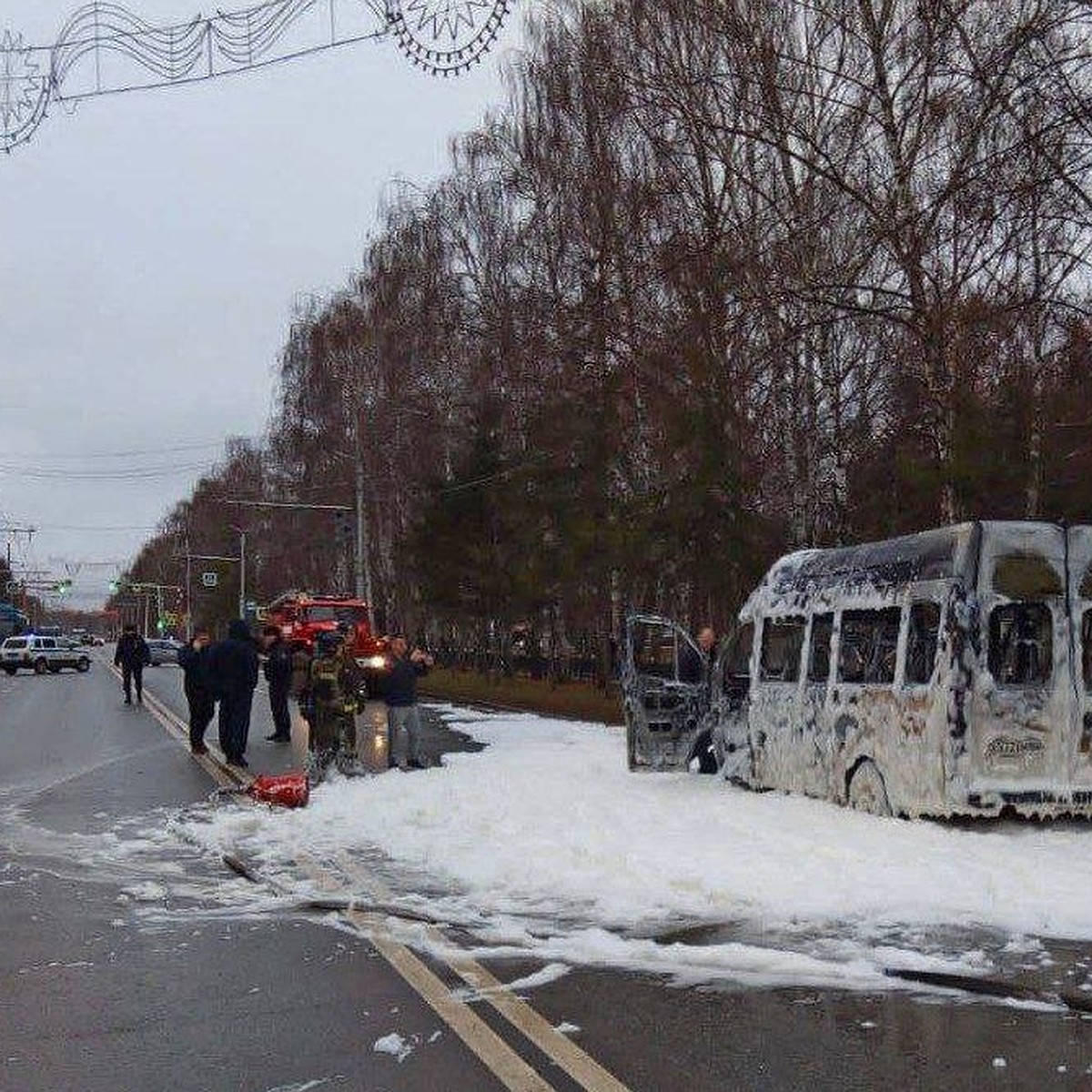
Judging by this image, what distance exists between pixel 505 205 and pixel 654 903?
33821mm

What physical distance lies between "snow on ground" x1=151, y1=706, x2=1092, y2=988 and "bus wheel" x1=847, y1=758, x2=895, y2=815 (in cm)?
19

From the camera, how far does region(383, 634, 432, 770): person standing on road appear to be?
621 inches

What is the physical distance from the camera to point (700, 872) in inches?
345

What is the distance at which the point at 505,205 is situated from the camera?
40031mm

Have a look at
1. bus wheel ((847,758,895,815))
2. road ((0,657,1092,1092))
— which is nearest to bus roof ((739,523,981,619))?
bus wheel ((847,758,895,815))

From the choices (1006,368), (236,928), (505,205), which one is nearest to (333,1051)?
(236,928)

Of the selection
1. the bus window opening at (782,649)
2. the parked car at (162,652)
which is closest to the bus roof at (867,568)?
the bus window opening at (782,649)

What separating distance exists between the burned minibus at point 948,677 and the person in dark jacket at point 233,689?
7735 millimetres

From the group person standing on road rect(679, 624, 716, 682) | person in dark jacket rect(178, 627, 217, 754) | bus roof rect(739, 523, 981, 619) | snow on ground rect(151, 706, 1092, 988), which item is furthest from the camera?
person in dark jacket rect(178, 627, 217, 754)

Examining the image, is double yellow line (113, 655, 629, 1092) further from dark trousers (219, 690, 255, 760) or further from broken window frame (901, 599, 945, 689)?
dark trousers (219, 690, 255, 760)

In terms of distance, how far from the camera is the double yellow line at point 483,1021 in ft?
17.2

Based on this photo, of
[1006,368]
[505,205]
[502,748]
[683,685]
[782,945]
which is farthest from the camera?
[505,205]

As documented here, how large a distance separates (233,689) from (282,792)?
5.02m

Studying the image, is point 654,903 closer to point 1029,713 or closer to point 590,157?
point 1029,713
